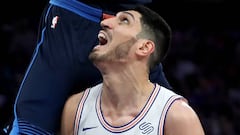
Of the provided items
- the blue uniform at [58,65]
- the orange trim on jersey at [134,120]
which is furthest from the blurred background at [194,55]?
the orange trim on jersey at [134,120]

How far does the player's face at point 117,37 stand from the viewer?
195cm

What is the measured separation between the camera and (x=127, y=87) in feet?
6.51

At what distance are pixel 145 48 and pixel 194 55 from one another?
3.36 m

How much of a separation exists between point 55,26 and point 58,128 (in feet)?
1.06

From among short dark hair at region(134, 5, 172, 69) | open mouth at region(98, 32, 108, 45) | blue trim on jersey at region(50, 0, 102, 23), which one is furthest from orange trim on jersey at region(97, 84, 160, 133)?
blue trim on jersey at region(50, 0, 102, 23)

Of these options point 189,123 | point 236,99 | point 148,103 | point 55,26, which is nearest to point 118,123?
point 148,103

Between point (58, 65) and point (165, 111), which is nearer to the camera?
point (165, 111)

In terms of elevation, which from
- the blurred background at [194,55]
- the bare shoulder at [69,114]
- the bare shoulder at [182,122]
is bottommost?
the blurred background at [194,55]

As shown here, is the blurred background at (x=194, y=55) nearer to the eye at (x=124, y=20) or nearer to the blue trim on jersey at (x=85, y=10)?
the blue trim on jersey at (x=85, y=10)

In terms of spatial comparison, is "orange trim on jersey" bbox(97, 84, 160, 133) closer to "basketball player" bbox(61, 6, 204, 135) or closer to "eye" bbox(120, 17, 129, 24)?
"basketball player" bbox(61, 6, 204, 135)

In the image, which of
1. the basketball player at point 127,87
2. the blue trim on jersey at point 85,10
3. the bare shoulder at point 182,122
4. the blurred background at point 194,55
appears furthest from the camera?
the blurred background at point 194,55

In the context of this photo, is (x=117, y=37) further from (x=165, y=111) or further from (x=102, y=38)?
(x=165, y=111)

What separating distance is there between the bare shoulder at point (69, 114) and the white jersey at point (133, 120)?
Answer: 2 centimetres

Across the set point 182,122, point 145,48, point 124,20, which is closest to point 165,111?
point 182,122
